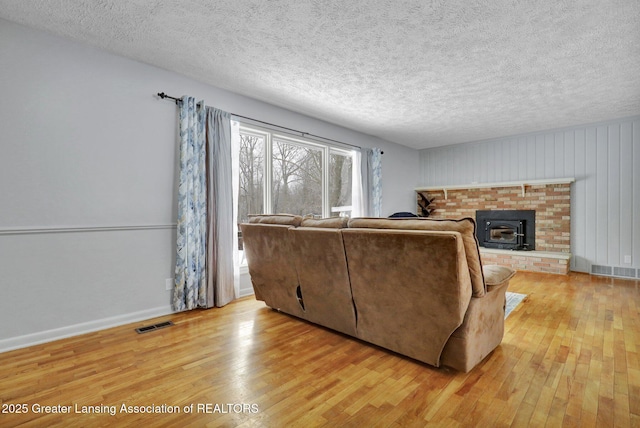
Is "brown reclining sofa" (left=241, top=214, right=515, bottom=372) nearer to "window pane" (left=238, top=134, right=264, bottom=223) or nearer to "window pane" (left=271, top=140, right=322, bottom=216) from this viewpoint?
"window pane" (left=238, top=134, right=264, bottom=223)

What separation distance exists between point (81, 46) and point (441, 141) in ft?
19.8

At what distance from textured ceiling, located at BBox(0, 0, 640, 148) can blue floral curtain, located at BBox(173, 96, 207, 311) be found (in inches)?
21.6

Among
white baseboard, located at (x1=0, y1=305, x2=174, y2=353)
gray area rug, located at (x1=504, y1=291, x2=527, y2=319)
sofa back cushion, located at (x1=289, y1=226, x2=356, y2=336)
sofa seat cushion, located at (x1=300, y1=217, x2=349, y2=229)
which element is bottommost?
gray area rug, located at (x1=504, y1=291, x2=527, y2=319)

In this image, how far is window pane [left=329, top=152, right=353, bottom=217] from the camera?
5.27 m

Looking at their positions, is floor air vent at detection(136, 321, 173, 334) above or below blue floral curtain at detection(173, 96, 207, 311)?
below

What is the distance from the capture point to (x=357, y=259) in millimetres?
2191

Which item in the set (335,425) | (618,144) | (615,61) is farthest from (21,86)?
(618,144)

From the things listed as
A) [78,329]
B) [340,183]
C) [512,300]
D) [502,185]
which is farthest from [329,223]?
[502,185]

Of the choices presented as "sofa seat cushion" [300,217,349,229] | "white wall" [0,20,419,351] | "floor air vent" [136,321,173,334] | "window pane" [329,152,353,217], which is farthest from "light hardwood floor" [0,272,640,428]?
"window pane" [329,152,353,217]

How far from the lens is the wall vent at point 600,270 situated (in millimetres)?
4906

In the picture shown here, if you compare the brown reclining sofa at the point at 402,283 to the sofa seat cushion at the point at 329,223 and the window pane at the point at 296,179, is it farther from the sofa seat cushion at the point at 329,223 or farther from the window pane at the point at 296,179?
the window pane at the point at 296,179

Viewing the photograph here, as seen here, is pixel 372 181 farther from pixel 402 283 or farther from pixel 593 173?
pixel 402 283

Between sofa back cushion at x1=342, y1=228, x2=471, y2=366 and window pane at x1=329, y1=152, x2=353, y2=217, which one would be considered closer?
sofa back cushion at x1=342, y1=228, x2=471, y2=366

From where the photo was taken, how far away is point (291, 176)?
15.0ft
